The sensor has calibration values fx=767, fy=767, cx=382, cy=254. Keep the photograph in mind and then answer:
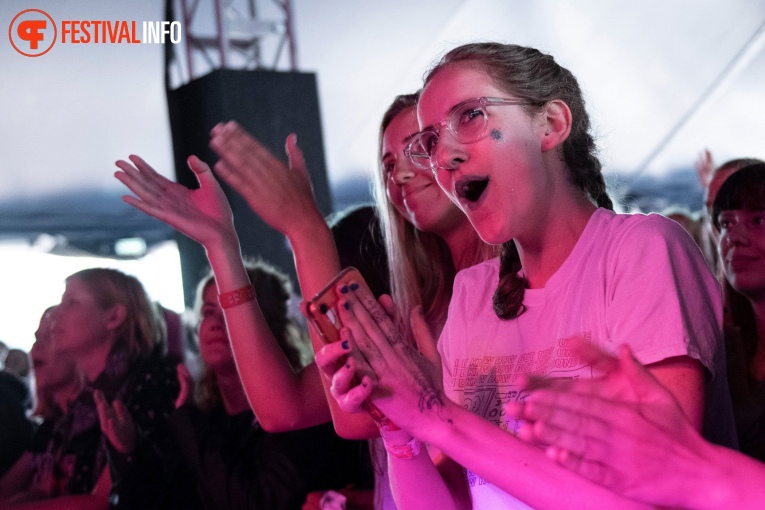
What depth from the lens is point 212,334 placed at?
285 centimetres

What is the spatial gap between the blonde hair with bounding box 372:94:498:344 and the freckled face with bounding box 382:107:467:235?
3cm

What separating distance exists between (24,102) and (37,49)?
0.24 metres

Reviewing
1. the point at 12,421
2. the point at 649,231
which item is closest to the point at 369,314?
the point at 649,231

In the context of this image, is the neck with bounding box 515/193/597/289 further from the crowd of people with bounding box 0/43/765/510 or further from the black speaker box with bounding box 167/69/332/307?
the black speaker box with bounding box 167/69/332/307

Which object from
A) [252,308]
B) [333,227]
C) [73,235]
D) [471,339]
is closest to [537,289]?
[471,339]

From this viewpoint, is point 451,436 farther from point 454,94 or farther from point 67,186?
point 67,186

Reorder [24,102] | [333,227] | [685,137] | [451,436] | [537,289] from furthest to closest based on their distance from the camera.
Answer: [685,137], [24,102], [333,227], [537,289], [451,436]

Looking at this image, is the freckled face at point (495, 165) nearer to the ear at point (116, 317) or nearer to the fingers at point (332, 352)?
the fingers at point (332, 352)

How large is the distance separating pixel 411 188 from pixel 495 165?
597 mm

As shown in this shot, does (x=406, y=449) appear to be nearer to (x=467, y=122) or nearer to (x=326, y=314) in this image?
(x=326, y=314)

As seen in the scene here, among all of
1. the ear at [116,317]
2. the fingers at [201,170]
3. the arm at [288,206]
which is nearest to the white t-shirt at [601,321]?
the arm at [288,206]

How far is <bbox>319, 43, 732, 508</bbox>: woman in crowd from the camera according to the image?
91 centimetres

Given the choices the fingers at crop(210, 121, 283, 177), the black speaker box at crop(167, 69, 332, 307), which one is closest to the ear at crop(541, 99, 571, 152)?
the fingers at crop(210, 121, 283, 177)

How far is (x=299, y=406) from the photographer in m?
1.80
